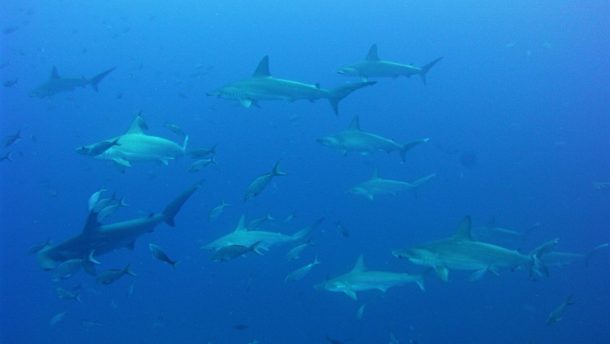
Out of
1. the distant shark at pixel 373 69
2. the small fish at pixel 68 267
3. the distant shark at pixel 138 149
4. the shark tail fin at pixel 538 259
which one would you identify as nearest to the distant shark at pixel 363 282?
the shark tail fin at pixel 538 259

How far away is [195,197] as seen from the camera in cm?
2405

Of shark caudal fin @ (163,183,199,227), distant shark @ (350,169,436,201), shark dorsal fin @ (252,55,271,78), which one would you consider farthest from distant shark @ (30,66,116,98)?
shark caudal fin @ (163,183,199,227)

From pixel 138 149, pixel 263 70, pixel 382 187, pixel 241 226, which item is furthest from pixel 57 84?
pixel 382 187

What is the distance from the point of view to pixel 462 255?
555 cm

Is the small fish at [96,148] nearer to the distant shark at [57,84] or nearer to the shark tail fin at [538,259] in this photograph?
the shark tail fin at [538,259]

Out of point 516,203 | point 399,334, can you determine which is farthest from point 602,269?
point 399,334

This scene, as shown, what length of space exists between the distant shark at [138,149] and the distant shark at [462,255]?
11.7 ft

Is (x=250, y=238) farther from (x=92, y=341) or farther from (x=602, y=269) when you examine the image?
(x=602, y=269)

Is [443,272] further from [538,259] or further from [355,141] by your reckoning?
[355,141]

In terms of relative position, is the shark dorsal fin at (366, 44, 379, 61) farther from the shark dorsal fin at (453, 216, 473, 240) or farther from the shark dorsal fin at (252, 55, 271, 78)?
the shark dorsal fin at (453, 216, 473, 240)

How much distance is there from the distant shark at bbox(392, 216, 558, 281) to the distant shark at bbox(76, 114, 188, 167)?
356 centimetres

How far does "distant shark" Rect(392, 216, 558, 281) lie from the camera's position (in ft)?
18.1

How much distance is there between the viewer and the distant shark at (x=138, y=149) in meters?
6.82

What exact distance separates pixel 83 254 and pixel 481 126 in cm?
2551
